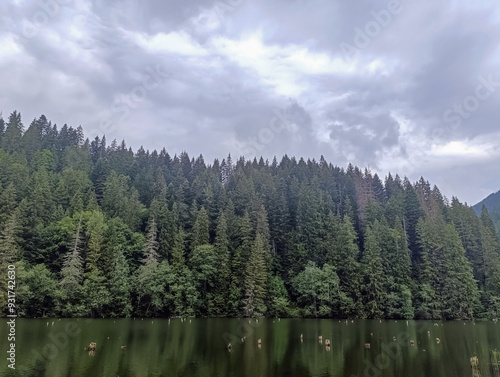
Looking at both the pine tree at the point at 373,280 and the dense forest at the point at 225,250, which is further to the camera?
the pine tree at the point at 373,280

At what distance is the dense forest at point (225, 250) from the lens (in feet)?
248

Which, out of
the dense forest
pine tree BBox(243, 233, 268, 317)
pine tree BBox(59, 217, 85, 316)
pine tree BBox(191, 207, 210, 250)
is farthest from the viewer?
pine tree BBox(191, 207, 210, 250)

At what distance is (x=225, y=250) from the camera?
87312 millimetres

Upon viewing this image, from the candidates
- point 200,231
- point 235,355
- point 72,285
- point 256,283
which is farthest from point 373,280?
point 72,285

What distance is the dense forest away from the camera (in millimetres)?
75688

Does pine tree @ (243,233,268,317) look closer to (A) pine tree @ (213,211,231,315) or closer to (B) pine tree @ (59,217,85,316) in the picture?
(A) pine tree @ (213,211,231,315)

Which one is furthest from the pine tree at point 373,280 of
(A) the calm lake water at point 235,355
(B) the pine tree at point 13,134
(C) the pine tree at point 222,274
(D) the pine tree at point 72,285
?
(B) the pine tree at point 13,134

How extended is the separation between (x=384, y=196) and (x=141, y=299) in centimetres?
8943

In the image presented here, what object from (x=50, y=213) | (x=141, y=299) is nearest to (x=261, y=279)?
(x=141, y=299)

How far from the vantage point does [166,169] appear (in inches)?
5002

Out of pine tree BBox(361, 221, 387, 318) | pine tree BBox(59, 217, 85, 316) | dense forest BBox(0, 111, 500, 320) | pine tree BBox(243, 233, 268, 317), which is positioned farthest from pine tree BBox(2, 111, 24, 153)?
pine tree BBox(361, 221, 387, 318)

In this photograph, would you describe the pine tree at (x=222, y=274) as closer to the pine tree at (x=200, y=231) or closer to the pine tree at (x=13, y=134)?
the pine tree at (x=200, y=231)

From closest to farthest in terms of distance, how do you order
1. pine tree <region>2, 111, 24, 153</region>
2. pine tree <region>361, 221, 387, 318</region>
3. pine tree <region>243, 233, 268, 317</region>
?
pine tree <region>243, 233, 268, 317</region> < pine tree <region>361, 221, 387, 318</region> < pine tree <region>2, 111, 24, 153</region>

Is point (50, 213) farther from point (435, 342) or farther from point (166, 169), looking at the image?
point (435, 342)
